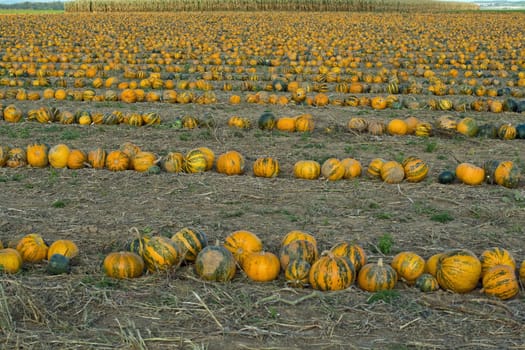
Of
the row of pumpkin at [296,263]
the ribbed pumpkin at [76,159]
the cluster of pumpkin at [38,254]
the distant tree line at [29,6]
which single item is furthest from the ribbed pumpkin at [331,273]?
the distant tree line at [29,6]

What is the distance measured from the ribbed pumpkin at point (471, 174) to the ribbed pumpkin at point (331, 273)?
3.42 metres

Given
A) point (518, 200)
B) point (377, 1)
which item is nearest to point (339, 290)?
point (518, 200)

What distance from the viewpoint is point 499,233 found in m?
6.17

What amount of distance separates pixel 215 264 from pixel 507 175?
4334 mm

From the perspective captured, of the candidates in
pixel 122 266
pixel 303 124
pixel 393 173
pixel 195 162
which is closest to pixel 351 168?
pixel 393 173

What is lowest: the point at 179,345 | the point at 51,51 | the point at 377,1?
the point at 179,345

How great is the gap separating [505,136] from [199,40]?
18594 millimetres

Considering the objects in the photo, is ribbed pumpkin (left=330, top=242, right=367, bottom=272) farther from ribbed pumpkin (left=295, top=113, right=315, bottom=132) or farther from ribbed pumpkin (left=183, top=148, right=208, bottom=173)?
ribbed pumpkin (left=295, top=113, right=315, bottom=132)

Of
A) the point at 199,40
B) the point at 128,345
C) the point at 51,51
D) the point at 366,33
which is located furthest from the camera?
the point at 366,33

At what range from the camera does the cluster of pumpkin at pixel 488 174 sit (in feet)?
24.9

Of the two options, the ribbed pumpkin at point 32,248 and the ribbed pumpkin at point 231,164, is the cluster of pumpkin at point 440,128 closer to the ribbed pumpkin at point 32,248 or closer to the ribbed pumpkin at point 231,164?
the ribbed pumpkin at point 231,164

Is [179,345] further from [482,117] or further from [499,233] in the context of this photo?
[482,117]

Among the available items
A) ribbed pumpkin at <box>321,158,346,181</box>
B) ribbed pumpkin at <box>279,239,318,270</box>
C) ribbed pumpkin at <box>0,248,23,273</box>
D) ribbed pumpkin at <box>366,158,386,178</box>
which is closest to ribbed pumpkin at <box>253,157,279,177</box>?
ribbed pumpkin at <box>321,158,346,181</box>

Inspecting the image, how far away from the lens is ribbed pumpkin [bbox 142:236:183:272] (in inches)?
206
